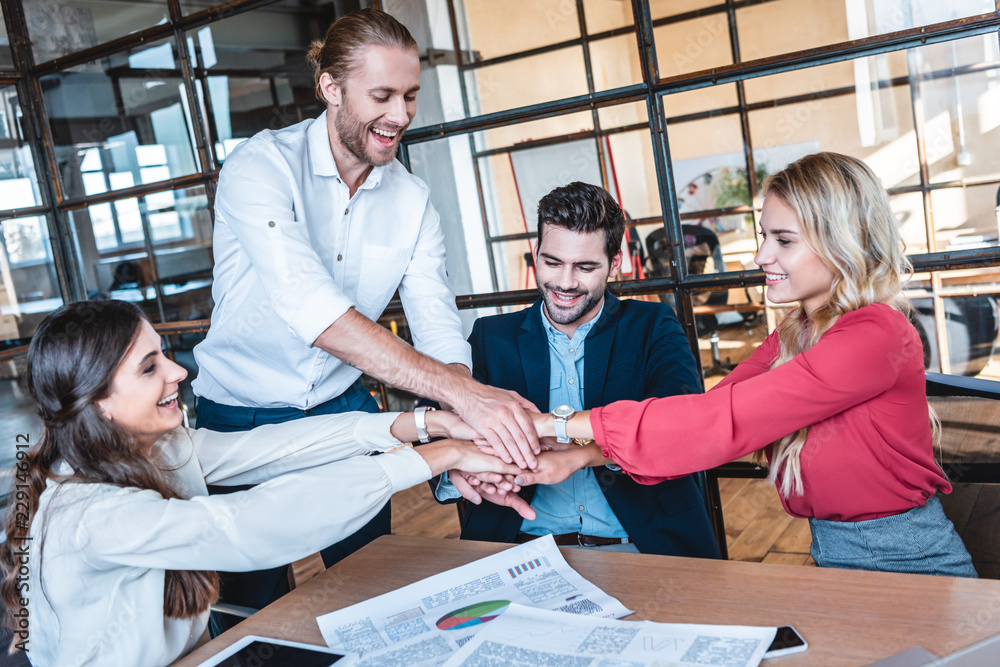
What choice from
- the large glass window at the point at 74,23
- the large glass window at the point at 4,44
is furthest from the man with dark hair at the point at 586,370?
the large glass window at the point at 4,44

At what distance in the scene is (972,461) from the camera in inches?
61.5

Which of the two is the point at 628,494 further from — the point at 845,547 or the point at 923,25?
the point at 923,25

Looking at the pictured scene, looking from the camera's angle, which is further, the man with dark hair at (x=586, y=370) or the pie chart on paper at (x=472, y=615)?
the man with dark hair at (x=586, y=370)

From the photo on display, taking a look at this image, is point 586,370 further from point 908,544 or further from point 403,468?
point 908,544

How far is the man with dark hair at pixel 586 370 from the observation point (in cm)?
181

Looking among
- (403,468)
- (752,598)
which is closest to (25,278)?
(403,468)

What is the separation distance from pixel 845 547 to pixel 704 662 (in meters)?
0.62

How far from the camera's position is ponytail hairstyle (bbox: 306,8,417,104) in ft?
6.02

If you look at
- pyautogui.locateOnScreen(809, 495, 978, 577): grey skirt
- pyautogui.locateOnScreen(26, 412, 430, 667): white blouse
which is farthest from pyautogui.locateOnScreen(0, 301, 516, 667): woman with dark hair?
pyautogui.locateOnScreen(809, 495, 978, 577): grey skirt

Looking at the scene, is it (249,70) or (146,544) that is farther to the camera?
(249,70)

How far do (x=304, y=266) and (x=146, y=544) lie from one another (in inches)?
27.6

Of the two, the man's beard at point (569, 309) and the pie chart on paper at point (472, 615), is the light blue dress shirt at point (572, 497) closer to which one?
the man's beard at point (569, 309)

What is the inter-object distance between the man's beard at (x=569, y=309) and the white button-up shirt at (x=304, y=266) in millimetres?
244

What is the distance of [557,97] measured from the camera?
2219mm
